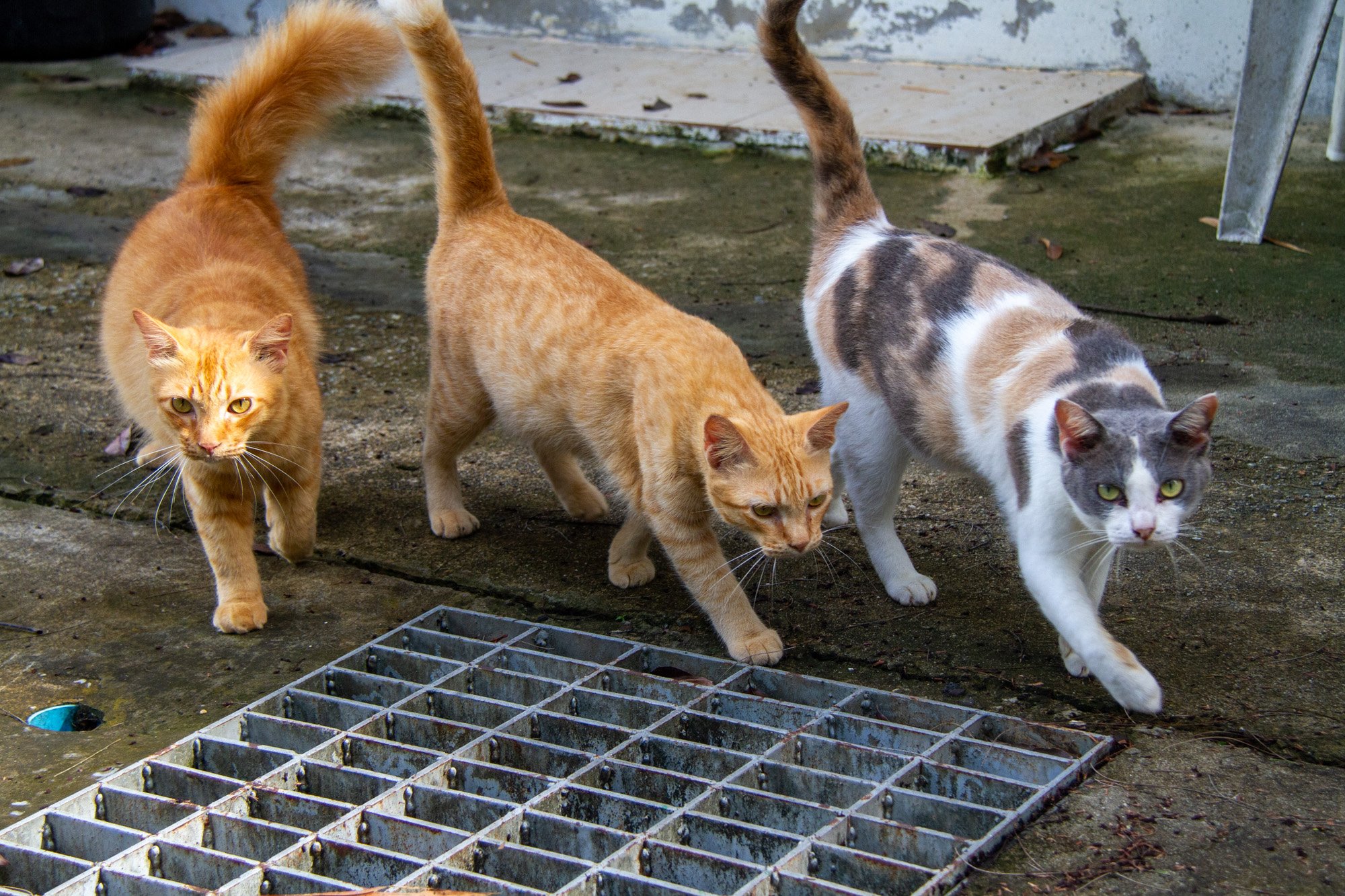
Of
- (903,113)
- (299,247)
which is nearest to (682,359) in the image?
Answer: (299,247)

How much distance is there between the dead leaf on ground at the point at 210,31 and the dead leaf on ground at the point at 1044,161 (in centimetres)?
595

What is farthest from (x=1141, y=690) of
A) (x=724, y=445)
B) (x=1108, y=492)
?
(x=724, y=445)

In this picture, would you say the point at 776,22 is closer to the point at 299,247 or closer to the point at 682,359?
the point at 682,359

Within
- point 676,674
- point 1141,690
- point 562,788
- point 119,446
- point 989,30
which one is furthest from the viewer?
point 989,30

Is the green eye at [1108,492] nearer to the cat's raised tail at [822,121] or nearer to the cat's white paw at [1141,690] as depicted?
the cat's white paw at [1141,690]

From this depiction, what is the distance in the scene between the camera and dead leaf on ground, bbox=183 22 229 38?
9.40 meters

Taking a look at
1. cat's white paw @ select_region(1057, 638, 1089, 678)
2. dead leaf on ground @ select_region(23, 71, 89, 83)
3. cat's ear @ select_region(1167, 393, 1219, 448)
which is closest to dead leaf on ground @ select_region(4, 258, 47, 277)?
dead leaf on ground @ select_region(23, 71, 89, 83)

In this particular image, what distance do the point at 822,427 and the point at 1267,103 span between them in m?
3.34

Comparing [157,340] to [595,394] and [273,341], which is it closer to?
[273,341]

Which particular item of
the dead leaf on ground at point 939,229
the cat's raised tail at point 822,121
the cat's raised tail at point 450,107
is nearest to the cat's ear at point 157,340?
the cat's raised tail at point 450,107

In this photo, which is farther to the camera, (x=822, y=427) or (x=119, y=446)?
(x=119, y=446)

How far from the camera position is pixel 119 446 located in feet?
14.1

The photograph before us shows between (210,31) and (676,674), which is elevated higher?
(210,31)

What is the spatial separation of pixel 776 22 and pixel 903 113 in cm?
349
